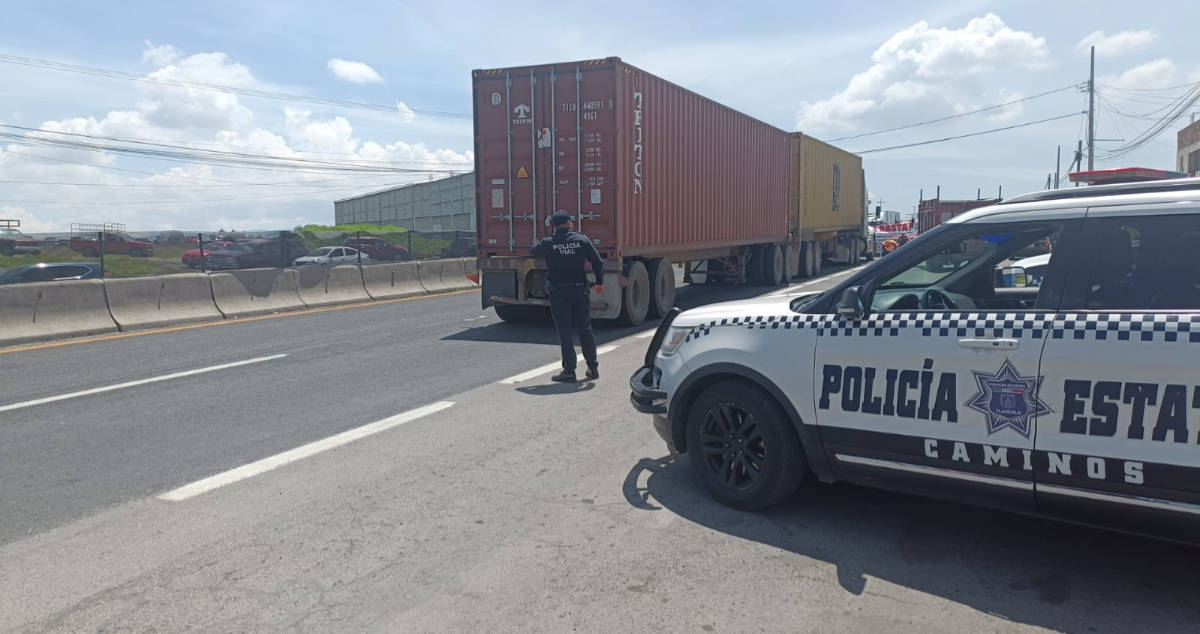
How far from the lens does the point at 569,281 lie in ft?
28.7

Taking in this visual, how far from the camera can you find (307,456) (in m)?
5.79

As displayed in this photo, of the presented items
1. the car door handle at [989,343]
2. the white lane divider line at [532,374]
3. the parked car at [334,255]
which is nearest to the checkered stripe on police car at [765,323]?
the car door handle at [989,343]

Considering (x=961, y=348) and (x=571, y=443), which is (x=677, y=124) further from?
(x=961, y=348)

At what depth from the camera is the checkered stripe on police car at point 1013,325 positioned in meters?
3.40

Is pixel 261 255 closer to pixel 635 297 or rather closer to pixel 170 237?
pixel 635 297

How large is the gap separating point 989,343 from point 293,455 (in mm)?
4359

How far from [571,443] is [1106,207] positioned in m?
3.59

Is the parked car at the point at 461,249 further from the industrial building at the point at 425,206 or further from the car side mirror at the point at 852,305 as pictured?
the car side mirror at the point at 852,305

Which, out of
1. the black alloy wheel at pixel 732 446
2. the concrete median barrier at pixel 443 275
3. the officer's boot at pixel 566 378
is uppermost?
the concrete median barrier at pixel 443 275

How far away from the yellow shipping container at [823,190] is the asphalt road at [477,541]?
16.9m

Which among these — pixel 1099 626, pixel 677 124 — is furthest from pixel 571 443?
pixel 677 124

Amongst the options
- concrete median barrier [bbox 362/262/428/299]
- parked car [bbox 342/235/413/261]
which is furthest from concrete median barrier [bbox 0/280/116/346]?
parked car [bbox 342/235/413/261]

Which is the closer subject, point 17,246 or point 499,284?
point 499,284

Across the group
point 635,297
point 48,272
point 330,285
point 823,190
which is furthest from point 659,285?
point 48,272
